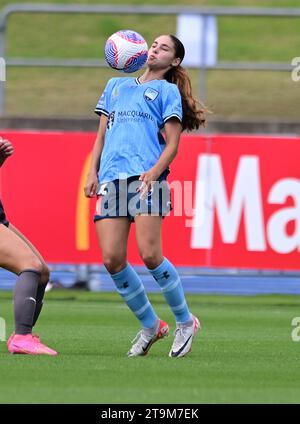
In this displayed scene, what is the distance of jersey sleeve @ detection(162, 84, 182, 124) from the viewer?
8906 mm

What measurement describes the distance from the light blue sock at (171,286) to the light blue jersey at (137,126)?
69 cm

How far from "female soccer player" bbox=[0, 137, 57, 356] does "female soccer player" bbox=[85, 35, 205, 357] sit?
504mm

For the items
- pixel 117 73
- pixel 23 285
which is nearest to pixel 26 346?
pixel 23 285

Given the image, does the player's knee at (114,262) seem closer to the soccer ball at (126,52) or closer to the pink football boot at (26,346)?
the pink football boot at (26,346)

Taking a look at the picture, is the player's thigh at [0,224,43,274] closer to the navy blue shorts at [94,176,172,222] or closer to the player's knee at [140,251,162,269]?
the navy blue shorts at [94,176,172,222]

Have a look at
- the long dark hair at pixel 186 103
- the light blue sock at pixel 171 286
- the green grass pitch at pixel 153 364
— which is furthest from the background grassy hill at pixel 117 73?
the light blue sock at pixel 171 286

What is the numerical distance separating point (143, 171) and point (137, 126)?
1.02 feet

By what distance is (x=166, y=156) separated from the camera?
28.9ft

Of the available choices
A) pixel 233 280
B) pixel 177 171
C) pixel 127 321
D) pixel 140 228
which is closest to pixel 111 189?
pixel 140 228

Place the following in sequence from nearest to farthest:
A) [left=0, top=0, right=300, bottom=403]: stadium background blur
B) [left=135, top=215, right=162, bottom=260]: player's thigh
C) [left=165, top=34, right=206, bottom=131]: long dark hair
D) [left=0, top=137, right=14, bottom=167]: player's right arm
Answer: [left=0, top=0, right=300, bottom=403]: stadium background blur
[left=135, top=215, right=162, bottom=260]: player's thigh
[left=0, top=137, right=14, bottom=167]: player's right arm
[left=165, top=34, right=206, bottom=131]: long dark hair

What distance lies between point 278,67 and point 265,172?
2.81 metres

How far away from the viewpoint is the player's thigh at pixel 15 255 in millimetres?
8930

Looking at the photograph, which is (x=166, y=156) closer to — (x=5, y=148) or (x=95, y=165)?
(x=95, y=165)

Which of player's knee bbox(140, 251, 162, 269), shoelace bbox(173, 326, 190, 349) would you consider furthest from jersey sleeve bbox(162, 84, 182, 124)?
shoelace bbox(173, 326, 190, 349)
